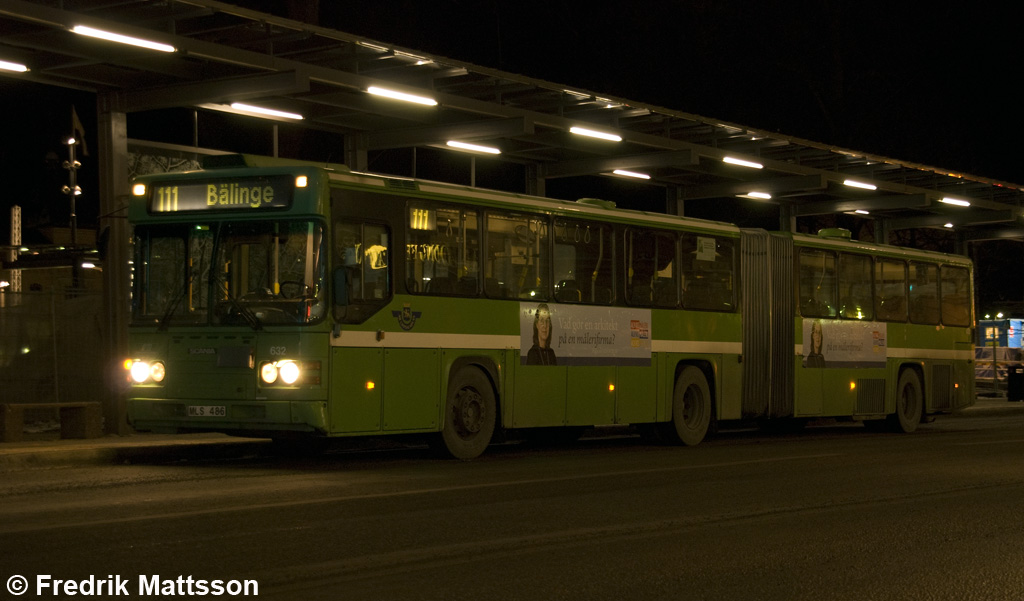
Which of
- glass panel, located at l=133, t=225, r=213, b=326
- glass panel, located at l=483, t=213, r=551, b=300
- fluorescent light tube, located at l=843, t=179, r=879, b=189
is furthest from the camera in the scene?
fluorescent light tube, located at l=843, t=179, r=879, b=189

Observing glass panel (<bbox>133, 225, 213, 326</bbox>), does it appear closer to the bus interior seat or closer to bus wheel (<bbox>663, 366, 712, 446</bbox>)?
the bus interior seat

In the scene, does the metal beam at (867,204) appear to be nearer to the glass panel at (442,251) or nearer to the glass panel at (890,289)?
the glass panel at (890,289)

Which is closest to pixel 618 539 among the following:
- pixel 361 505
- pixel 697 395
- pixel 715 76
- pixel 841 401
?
pixel 361 505

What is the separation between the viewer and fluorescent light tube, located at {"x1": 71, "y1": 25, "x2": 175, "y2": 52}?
51.3 ft

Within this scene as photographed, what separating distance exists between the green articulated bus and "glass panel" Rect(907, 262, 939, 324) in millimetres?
3207

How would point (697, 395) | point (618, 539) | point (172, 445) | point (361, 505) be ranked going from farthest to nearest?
point (697, 395)
point (172, 445)
point (361, 505)
point (618, 539)

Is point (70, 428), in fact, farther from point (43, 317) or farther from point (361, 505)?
point (361, 505)

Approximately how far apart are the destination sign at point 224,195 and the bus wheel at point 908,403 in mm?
14250

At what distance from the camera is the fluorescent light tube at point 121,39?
51.3 ft

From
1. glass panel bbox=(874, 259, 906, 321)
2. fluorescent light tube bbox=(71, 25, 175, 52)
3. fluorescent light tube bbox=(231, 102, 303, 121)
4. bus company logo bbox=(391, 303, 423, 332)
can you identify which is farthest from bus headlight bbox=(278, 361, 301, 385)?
glass panel bbox=(874, 259, 906, 321)

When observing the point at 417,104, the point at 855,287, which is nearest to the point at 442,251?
the point at 417,104

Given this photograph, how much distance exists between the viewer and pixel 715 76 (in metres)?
48.3

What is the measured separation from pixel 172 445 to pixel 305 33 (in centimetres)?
556

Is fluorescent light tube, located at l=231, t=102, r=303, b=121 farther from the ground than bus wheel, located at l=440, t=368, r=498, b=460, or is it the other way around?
fluorescent light tube, located at l=231, t=102, r=303, b=121
